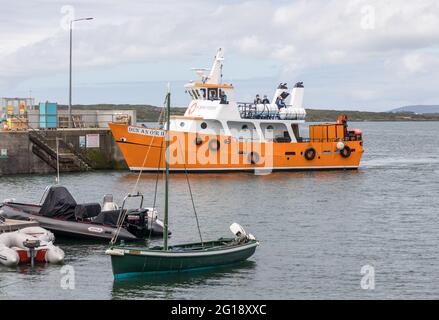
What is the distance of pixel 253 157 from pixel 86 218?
23.6 meters

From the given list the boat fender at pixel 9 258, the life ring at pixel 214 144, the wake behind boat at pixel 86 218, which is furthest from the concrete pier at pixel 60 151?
the boat fender at pixel 9 258

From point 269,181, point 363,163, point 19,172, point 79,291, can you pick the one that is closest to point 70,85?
point 19,172

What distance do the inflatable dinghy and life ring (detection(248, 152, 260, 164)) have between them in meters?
26.9

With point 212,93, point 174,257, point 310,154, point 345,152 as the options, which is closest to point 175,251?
point 174,257

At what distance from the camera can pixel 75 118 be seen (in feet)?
193

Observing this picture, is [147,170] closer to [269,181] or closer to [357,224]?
[269,181]

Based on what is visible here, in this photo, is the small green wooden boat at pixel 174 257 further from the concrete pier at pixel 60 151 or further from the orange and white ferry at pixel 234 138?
the concrete pier at pixel 60 151

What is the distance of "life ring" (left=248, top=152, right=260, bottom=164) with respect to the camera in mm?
52625

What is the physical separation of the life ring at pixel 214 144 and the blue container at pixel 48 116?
1145cm

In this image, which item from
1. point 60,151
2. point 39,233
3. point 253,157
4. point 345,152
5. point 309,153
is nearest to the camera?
point 39,233

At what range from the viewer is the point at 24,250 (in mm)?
25750

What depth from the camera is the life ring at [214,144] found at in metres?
51.0

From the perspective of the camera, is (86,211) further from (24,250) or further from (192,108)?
(192,108)
